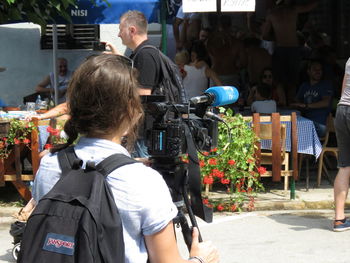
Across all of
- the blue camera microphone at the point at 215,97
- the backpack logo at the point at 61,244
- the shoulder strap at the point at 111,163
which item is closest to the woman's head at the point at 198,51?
the blue camera microphone at the point at 215,97

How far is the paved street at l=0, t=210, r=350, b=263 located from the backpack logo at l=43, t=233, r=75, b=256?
3591 mm

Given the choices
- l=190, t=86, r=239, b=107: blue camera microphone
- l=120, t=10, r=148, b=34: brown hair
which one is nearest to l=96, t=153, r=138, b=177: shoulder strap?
l=190, t=86, r=239, b=107: blue camera microphone

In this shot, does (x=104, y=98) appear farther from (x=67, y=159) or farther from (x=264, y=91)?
(x=264, y=91)

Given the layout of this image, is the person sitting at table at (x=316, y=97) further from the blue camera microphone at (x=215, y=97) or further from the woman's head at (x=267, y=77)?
the blue camera microphone at (x=215, y=97)

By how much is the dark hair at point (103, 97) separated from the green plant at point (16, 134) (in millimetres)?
4988

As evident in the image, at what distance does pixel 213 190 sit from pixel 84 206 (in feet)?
19.2

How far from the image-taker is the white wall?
11.6 m

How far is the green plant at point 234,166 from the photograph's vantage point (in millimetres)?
6711

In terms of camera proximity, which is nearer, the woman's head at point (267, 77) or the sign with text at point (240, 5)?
the sign with text at point (240, 5)

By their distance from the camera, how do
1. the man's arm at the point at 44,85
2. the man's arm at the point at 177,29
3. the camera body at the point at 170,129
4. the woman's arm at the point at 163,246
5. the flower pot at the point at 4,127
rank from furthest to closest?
the man's arm at the point at 177,29, the man's arm at the point at 44,85, the flower pot at the point at 4,127, the camera body at the point at 170,129, the woman's arm at the point at 163,246

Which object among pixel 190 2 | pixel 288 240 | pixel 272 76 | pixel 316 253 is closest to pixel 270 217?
pixel 288 240

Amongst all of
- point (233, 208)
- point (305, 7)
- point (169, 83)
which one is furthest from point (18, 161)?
point (305, 7)

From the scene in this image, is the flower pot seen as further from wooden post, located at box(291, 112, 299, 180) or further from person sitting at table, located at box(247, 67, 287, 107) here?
person sitting at table, located at box(247, 67, 287, 107)

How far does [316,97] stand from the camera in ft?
28.2
